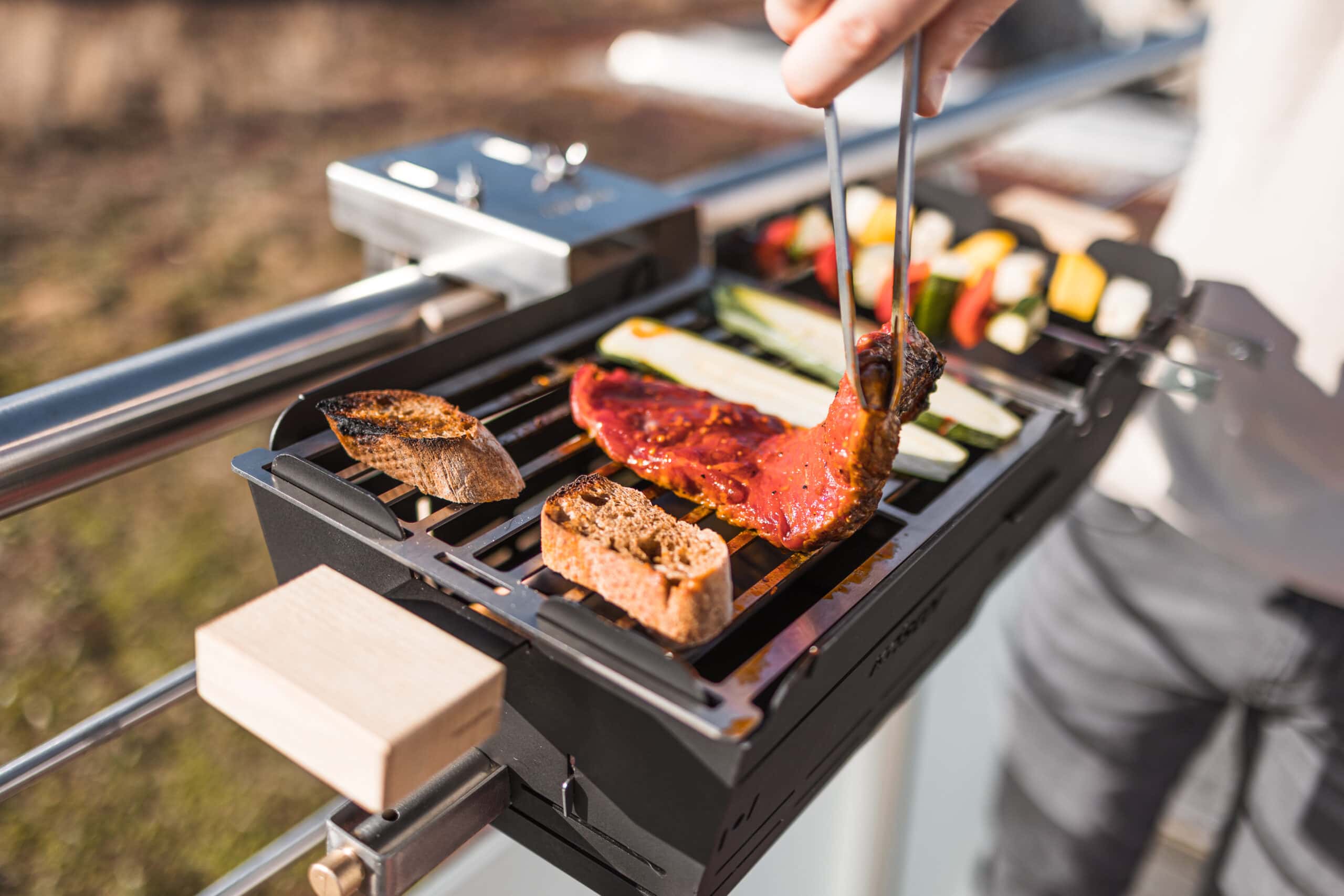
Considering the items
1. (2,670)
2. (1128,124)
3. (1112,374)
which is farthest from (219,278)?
(1112,374)

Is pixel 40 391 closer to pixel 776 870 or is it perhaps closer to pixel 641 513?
pixel 641 513

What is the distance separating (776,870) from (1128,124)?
3481mm

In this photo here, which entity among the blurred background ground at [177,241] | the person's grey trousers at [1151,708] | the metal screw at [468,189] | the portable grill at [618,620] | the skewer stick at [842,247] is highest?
the skewer stick at [842,247]

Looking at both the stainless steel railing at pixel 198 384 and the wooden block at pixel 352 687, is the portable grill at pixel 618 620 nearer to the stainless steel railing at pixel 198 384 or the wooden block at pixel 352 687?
the wooden block at pixel 352 687

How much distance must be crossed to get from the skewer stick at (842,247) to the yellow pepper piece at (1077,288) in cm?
83

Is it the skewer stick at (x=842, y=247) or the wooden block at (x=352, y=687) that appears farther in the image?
the skewer stick at (x=842, y=247)

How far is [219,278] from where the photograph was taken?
28.8 ft

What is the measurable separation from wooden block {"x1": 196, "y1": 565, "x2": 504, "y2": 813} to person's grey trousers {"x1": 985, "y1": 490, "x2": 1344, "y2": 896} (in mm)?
1559

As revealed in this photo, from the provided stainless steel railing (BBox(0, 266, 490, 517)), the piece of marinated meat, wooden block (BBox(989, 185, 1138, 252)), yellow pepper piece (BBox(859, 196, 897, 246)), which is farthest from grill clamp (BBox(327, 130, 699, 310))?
wooden block (BBox(989, 185, 1138, 252))

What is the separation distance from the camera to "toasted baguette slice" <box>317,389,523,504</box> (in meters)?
0.92

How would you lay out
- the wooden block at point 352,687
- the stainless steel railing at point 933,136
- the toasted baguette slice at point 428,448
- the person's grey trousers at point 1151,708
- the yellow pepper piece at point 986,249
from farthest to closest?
1. the stainless steel railing at point 933,136
2. the person's grey trousers at point 1151,708
3. the yellow pepper piece at point 986,249
4. the toasted baguette slice at point 428,448
5. the wooden block at point 352,687

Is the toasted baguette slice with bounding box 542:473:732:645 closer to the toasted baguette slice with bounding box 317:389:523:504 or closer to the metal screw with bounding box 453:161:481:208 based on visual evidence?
the toasted baguette slice with bounding box 317:389:523:504

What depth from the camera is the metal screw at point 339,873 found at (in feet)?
2.58

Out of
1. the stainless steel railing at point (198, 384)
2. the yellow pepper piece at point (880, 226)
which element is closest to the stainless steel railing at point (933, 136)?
the stainless steel railing at point (198, 384)
